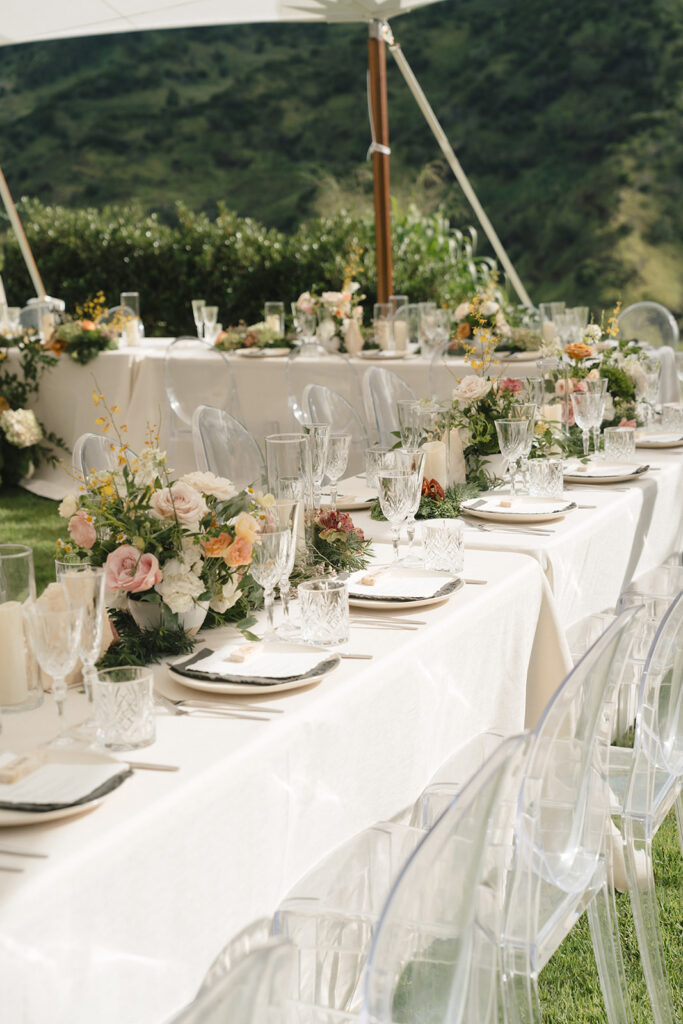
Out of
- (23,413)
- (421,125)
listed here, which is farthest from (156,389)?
(421,125)

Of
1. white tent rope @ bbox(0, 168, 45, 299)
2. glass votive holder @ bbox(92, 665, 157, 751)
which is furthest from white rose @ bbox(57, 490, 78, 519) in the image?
white tent rope @ bbox(0, 168, 45, 299)

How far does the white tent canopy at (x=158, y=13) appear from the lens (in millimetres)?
6141

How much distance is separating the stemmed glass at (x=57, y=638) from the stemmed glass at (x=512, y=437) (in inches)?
59.7

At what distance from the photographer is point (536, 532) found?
264 centimetres

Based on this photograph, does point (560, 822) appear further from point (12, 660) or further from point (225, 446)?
point (225, 446)

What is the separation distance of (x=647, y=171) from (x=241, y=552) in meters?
15.1

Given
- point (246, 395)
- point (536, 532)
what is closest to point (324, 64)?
point (246, 395)

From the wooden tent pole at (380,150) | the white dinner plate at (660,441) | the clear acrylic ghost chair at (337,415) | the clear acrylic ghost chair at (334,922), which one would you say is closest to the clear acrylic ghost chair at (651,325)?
the wooden tent pole at (380,150)

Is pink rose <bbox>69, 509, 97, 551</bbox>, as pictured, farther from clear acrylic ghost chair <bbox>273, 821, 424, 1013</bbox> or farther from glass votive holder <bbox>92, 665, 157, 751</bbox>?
clear acrylic ghost chair <bbox>273, 821, 424, 1013</bbox>

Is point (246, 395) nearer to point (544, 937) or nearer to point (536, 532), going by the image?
point (536, 532)

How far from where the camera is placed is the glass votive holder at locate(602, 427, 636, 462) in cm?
336

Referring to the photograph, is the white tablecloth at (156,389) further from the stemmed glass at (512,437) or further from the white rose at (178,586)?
the white rose at (178,586)

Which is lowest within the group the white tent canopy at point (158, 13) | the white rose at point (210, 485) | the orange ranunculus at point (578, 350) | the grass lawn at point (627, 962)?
the grass lawn at point (627, 962)

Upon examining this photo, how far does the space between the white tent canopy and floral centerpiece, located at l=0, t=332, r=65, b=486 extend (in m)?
1.87
